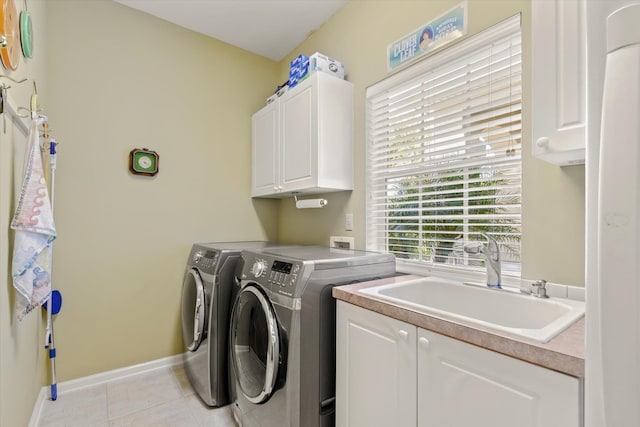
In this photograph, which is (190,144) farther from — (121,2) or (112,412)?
(112,412)

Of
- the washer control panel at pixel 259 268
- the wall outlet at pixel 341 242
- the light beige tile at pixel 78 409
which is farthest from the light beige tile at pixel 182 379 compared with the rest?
the wall outlet at pixel 341 242

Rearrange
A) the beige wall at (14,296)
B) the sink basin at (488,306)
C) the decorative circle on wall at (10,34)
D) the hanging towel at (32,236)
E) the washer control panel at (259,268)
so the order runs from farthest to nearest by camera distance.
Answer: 1. the washer control panel at (259,268)
2. the hanging towel at (32,236)
3. the beige wall at (14,296)
4. the decorative circle on wall at (10,34)
5. the sink basin at (488,306)

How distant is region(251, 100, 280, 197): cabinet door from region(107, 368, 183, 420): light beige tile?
1.64 metres

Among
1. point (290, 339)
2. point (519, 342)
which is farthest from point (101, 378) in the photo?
point (519, 342)

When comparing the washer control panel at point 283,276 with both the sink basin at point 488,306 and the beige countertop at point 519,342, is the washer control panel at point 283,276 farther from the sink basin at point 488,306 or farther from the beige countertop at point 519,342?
the beige countertop at point 519,342

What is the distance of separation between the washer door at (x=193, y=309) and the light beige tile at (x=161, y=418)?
1.17 ft

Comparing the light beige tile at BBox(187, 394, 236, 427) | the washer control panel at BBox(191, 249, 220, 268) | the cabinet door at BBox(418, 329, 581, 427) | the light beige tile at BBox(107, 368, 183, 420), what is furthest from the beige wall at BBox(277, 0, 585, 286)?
the light beige tile at BBox(107, 368, 183, 420)

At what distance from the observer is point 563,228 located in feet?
4.22

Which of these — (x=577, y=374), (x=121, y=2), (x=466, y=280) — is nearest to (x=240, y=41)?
(x=121, y=2)

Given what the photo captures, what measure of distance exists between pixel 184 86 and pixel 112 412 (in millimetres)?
2439

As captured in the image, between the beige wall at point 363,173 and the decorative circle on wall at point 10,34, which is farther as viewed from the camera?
the beige wall at point 363,173

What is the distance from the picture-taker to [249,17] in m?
2.53

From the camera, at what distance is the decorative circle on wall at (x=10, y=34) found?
3.60 feet

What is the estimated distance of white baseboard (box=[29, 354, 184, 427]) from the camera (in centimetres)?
196
